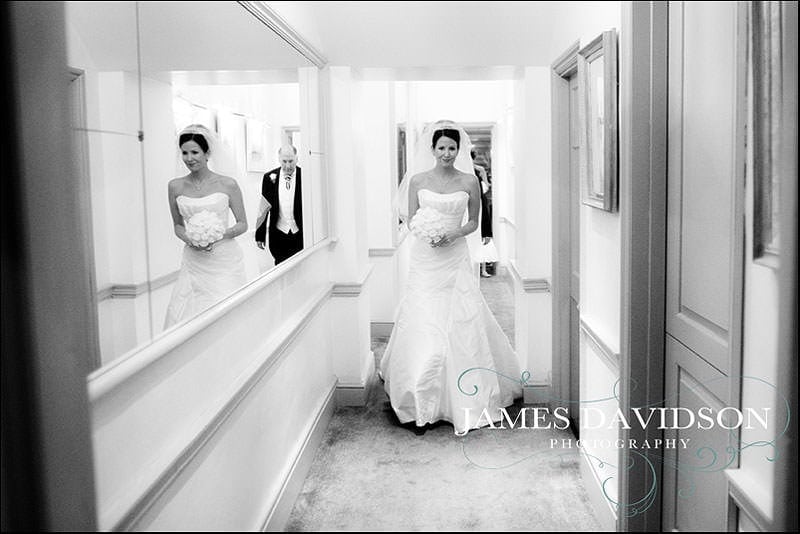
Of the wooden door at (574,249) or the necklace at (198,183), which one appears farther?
the wooden door at (574,249)

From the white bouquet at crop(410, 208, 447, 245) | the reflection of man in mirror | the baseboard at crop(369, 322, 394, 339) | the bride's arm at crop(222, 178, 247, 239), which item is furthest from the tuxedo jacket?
the baseboard at crop(369, 322, 394, 339)

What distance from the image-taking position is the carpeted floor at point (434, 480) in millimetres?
1619

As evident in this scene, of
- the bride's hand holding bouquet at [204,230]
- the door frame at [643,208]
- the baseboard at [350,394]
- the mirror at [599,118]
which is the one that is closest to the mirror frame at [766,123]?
the door frame at [643,208]

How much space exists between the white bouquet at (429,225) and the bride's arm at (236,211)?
1684mm

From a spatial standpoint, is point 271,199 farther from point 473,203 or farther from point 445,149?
point 473,203

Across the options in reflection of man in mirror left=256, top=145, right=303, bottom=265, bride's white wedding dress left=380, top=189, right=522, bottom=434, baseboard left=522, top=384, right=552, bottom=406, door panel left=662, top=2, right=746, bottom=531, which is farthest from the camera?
baseboard left=522, top=384, right=552, bottom=406

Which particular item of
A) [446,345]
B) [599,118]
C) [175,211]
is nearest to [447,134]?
[446,345]

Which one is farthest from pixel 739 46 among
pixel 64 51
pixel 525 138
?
pixel 525 138

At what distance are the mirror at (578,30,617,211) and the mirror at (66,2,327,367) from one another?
3.29ft

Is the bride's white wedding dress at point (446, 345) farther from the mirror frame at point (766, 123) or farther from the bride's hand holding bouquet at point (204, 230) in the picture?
the mirror frame at point (766, 123)

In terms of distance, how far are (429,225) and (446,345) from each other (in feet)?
2.08

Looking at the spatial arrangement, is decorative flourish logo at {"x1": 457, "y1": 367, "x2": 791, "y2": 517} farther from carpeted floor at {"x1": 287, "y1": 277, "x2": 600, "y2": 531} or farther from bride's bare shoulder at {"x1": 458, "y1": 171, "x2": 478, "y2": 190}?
bride's bare shoulder at {"x1": 458, "y1": 171, "x2": 478, "y2": 190}

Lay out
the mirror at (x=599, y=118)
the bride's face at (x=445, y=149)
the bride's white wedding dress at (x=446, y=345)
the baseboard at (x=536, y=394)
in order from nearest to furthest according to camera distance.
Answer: the mirror at (x=599, y=118) → the bride's white wedding dress at (x=446, y=345) → the bride's face at (x=445, y=149) → the baseboard at (x=536, y=394)

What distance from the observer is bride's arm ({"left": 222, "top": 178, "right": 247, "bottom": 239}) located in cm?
220
